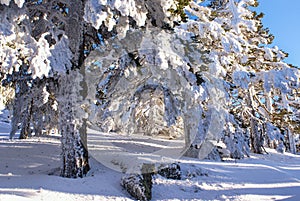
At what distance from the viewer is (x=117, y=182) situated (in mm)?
7520

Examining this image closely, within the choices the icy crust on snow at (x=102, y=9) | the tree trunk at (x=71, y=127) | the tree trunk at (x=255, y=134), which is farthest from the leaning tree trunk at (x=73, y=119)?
the tree trunk at (x=255, y=134)

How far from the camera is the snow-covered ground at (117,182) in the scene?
6.47m

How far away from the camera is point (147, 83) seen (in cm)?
1148

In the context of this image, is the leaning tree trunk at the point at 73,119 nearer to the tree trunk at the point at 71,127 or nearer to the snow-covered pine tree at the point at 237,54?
the tree trunk at the point at 71,127

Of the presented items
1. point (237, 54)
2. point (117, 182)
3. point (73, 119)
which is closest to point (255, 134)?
point (237, 54)

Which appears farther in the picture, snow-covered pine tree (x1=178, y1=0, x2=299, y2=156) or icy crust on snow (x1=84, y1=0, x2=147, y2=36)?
snow-covered pine tree (x1=178, y1=0, x2=299, y2=156)

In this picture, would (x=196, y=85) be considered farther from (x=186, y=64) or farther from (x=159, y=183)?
(x=159, y=183)

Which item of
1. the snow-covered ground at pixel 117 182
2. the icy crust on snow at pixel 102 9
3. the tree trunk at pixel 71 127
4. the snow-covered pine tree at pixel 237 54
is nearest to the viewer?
the icy crust on snow at pixel 102 9

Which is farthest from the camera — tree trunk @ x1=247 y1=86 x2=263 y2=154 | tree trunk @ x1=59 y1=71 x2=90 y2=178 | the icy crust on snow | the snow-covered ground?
tree trunk @ x1=247 y1=86 x2=263 y2=154

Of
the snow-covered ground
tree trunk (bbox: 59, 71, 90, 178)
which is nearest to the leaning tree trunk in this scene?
tree trunk (bbox: 59, 71, 90, 178)

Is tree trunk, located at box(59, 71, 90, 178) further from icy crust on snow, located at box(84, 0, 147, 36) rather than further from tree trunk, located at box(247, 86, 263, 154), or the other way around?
tree trunk, located at box(247, 86, 263, 154)

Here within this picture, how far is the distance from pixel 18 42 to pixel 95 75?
3558 millimetres

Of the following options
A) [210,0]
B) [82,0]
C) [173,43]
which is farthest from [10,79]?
[210,0]

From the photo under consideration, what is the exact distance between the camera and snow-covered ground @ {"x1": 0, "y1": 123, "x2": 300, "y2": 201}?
6472 millimetres
